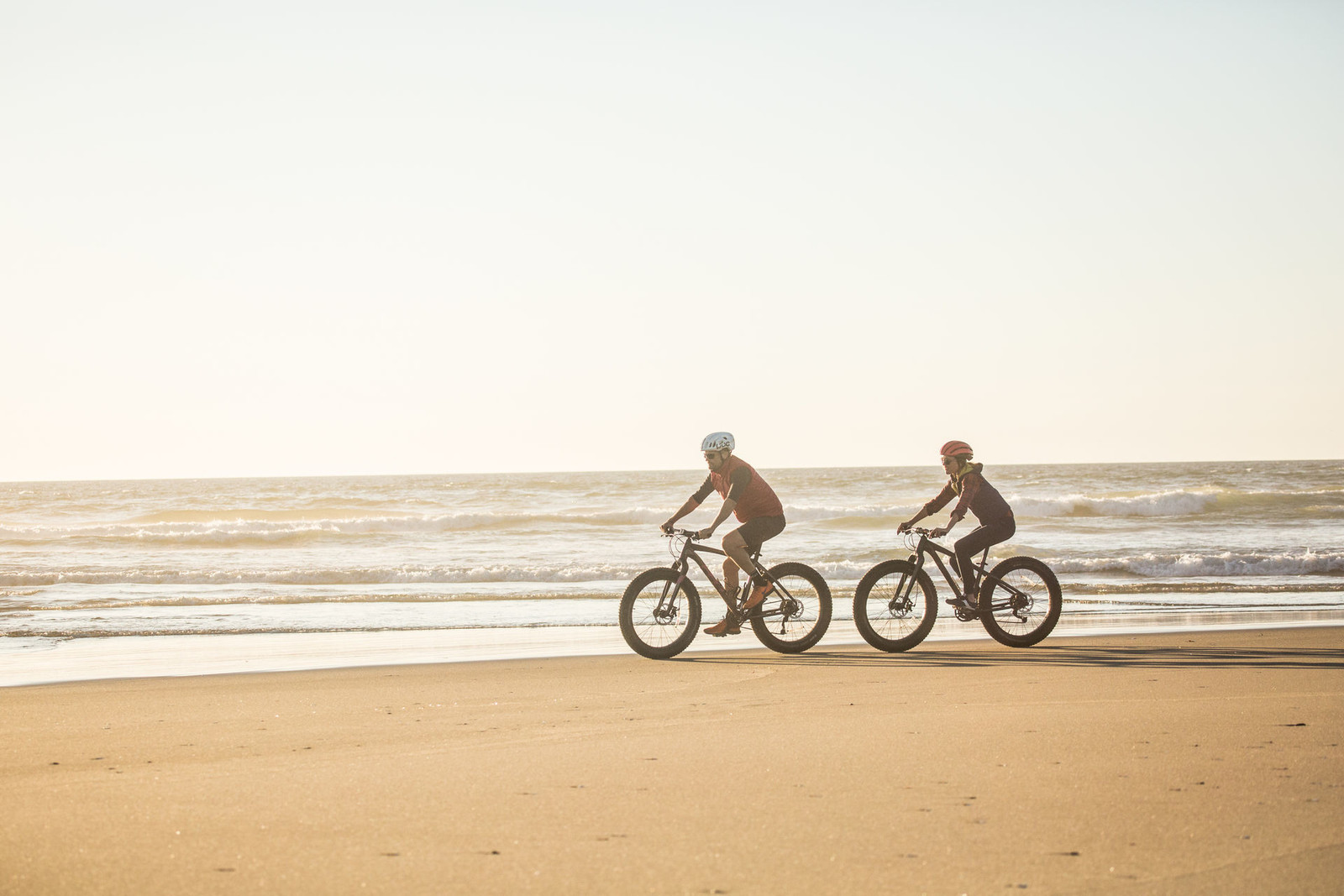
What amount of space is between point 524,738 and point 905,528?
14.9 feet

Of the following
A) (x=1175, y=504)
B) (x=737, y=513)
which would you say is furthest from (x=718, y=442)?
(x=1175, y=504)

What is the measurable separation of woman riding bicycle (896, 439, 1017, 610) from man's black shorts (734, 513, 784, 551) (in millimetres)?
1030

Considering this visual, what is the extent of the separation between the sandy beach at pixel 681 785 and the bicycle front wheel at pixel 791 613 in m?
1.56

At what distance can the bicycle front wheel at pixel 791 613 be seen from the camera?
9328mm

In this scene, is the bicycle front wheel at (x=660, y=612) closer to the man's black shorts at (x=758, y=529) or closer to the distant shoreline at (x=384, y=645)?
the distant shoreline at (x=384, y=645)

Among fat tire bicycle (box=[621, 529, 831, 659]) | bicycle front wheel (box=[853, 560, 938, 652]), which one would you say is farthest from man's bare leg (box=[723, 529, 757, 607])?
bicycle front wheel (box=[853, 560, 938, 652])

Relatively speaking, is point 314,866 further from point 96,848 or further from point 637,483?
point 637,483

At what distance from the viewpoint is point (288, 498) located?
52.8 meters

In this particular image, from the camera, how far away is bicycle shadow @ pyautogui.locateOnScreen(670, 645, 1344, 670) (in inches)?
325

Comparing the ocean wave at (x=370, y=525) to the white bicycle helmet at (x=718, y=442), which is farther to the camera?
the ocean wave at (x=370, y=525)

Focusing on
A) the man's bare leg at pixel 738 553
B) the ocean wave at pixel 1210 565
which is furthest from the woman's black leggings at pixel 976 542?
the ocean wave at pixel 1210 565

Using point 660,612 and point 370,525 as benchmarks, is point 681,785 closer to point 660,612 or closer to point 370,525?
point 660,612

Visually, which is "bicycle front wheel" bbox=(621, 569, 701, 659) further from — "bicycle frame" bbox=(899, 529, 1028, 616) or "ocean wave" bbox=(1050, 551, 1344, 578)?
"ocean wave" bbox=(1050, 551, 1344, 578)

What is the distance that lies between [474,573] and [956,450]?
10685 millimetres
